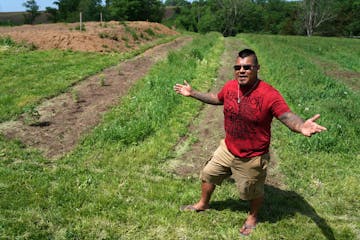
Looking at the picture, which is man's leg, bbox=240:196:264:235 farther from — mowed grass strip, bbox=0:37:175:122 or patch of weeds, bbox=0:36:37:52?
patch of weeds, bbox=0:36:37:52

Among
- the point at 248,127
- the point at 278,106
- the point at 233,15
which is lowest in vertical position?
the point at 248,127

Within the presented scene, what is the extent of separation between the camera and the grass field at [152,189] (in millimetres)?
4105

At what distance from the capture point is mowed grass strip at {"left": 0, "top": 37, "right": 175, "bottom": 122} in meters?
8.43

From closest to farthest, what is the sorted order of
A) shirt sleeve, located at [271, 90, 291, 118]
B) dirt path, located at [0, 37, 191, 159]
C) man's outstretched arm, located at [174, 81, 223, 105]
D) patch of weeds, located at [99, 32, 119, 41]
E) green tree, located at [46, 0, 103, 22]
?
shirt sleeve, located at [271, 90, 291, 118] → man's outstretched arm, located at [174, 81, 223, 105] → dirt path, located at [0, 37, 191, 159] → patch of weeds, located at [99, 32, 119, 41] → green tree, located at [46, 0, 103, 22]

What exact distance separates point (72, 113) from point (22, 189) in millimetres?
3259

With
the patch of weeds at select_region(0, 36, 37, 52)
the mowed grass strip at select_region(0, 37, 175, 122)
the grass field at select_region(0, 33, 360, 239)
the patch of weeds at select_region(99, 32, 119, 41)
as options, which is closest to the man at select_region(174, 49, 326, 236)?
the grass field at select_region(0, 33, 360, 239)

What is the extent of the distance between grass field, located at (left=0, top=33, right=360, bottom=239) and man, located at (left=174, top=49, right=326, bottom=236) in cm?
61

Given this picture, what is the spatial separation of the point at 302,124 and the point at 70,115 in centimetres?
564

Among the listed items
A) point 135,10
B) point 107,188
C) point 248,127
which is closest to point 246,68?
point 248,127

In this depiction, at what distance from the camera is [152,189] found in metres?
4.91

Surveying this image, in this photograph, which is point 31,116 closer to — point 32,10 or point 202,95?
point 202,95

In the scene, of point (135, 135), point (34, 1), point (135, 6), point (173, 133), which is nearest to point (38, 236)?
point (135, 135)

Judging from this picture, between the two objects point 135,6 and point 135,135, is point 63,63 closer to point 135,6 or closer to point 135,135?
point 135,135

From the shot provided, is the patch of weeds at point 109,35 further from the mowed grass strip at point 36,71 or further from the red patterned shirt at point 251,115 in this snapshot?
the red patterned shirt at point 251,115
